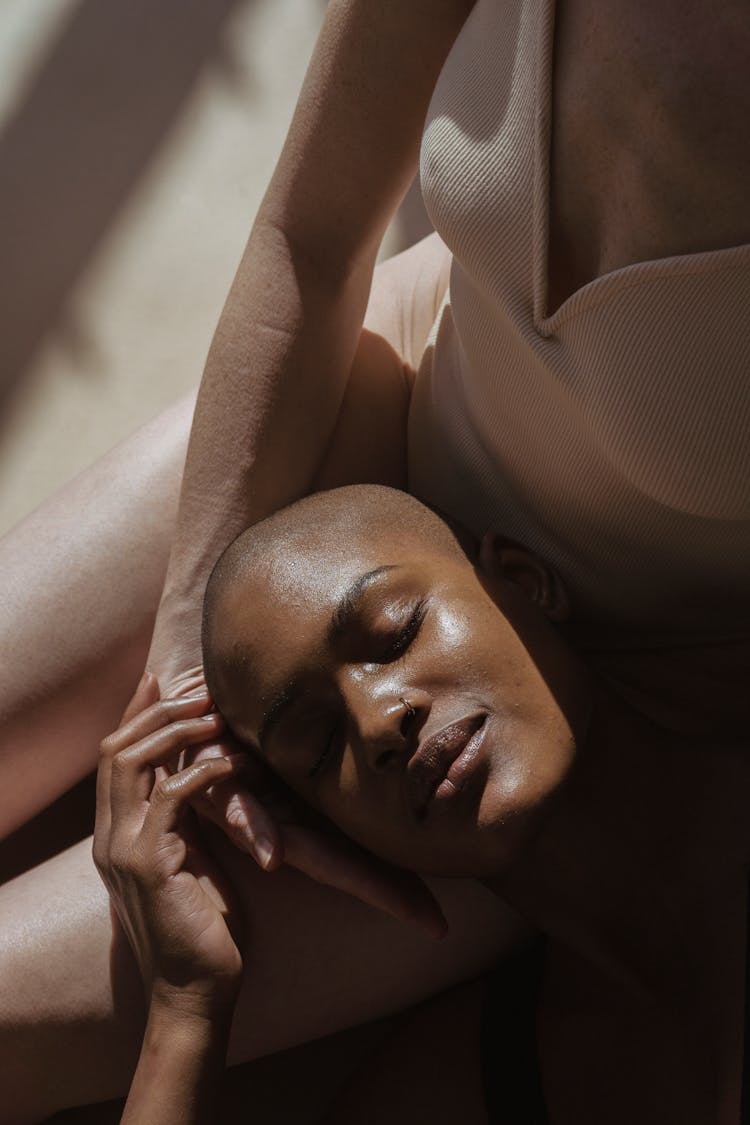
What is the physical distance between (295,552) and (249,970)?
41cm

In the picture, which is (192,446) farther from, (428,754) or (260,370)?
(428,754)

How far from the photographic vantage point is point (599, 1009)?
106 centimetres

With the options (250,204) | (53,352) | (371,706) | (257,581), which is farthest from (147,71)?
(371,706)

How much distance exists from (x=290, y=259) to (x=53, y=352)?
770 mm

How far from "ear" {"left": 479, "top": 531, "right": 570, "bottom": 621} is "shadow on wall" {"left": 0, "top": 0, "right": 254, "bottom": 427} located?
100 centimetres

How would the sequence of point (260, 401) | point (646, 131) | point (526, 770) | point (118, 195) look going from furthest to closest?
point (118, 195), point (260, 401), point (526, 770), point (646, 131)

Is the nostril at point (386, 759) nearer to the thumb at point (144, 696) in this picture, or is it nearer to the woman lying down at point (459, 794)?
the woman lying down at point (459, 794)

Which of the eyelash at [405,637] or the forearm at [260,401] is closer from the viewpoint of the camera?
the eyelash at [405,637]

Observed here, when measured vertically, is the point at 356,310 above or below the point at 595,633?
above

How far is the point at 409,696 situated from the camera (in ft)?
3.08

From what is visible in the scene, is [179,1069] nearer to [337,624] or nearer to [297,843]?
[297,843]

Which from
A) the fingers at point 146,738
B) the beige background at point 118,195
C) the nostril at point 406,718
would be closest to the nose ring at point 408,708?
the nostril at point 406,718

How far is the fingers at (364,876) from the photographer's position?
1021mm

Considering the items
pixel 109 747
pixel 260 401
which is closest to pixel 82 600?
pixel 109 747
